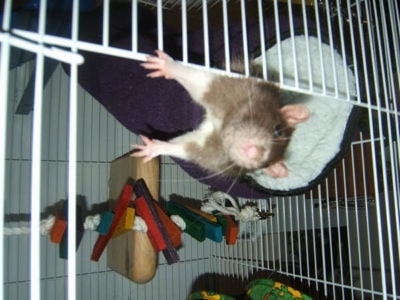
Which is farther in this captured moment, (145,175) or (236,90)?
(145,175)

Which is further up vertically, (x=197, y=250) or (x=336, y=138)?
(x=336, y=138)

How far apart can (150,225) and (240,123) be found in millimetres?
489

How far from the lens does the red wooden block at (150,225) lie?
116cm

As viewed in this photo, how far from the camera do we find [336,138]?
1.02 m

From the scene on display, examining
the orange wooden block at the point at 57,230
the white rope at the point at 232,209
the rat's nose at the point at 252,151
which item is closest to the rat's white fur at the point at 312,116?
the rat's nose at the point at 252,151

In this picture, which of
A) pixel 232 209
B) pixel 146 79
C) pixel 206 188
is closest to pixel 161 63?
pixel 146 79

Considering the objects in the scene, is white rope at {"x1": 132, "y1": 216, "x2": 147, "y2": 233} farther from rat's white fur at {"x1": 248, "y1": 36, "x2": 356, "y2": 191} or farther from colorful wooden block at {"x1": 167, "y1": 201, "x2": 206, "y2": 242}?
rat's white fur at {"x1": 248, "y1": 36, "x2": 356, "y2": 191}

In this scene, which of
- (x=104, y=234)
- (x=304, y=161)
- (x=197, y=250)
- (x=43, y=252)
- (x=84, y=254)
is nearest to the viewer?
(x=304, y=161)

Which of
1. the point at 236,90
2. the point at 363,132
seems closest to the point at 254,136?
the point at 236,90

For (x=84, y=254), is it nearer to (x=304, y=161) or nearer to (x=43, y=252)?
(x=43, y=252)

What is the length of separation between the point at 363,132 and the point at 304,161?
0.48 m

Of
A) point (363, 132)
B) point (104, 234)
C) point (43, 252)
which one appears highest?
point (363, 132)

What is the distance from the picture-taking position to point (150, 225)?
45.6 inches

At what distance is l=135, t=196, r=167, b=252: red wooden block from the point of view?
1.16 meters
